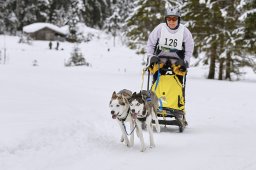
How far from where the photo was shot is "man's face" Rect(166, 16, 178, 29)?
318 inches

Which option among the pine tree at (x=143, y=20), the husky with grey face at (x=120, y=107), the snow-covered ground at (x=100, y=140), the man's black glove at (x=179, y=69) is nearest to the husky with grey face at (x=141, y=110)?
the husky with grey face at (x=120, y=107)

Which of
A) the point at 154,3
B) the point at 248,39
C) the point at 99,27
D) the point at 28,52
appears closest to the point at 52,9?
the point at 99,27

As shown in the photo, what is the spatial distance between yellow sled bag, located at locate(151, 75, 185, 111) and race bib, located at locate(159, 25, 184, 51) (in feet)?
1.95

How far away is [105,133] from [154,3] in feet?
72.2

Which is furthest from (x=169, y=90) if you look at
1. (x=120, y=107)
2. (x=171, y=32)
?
(x=120, y=107)

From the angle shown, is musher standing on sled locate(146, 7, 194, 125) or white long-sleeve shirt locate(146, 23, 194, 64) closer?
musher standing on sled locate(146, 7, 194, 125)

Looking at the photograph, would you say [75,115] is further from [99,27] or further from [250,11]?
[99,27]

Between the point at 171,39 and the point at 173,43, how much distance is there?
0.29 ft

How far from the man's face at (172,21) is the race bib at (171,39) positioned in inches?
4.4

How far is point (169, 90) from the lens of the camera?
809cm

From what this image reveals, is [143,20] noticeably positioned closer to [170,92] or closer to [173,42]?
[173,42]

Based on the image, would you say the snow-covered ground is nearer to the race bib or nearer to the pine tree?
the race bib

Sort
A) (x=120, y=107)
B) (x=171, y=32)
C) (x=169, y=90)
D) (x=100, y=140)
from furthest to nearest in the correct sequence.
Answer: (x=171, y=32), (x=169, y=90), (x=100, y=140), (x=120, y=107)

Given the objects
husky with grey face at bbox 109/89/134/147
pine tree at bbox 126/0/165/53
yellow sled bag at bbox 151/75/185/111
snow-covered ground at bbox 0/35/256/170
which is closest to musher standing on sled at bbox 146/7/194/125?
yellow sled bag at bbox 151/75/185/111
